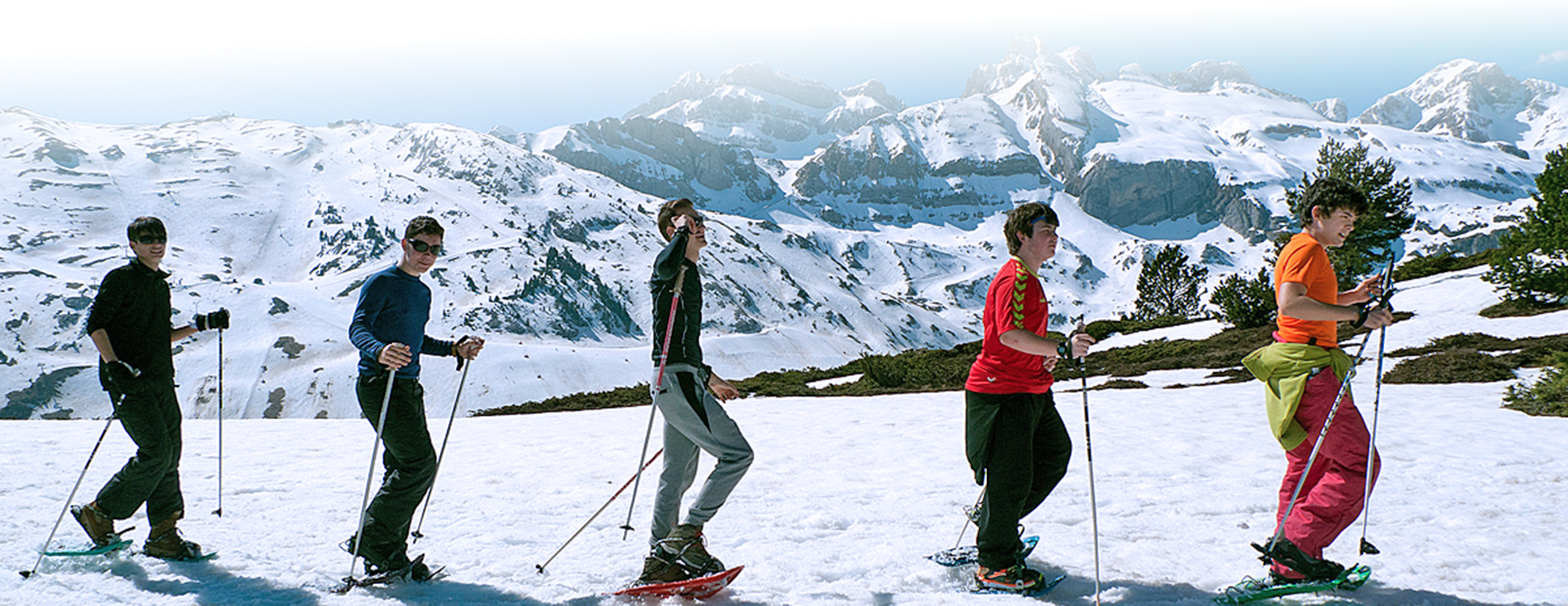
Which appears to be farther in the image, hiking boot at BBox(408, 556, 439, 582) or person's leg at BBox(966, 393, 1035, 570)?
hiking boot at BBox(408, 556, 439, 582)

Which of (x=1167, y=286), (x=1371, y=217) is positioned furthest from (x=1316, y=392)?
(x=1167, y=286)

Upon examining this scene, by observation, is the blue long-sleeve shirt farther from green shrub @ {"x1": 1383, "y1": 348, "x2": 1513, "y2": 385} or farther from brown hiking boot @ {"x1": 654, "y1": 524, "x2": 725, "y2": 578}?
green shrub @ {"x1": 1383, "y1": 348, "x2": 1513, "y2": 385}

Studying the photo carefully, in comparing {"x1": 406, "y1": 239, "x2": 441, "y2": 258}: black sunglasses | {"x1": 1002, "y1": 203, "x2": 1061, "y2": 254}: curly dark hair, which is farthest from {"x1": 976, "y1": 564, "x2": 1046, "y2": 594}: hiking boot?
{"x1": 406, "y1": 239, "x2": 441, "y2": 258}: black sunglasses

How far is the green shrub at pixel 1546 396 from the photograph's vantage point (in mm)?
10250

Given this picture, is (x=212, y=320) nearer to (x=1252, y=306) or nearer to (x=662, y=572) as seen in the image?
(x=662, y=572)

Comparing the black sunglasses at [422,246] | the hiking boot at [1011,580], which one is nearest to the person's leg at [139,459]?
the black sunglasses at [422,246]

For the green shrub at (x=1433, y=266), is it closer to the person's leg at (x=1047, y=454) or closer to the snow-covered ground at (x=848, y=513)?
the snow-covered ground at (x=848, y=513)

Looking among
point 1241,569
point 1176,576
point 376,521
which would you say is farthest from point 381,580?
point 1241,569

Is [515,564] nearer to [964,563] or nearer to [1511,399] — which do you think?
[964,563]

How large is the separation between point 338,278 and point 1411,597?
560 feet

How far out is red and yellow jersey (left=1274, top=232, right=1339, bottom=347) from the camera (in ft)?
14.0

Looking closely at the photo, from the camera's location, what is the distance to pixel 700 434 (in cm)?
464

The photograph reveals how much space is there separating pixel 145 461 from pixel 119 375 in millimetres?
623

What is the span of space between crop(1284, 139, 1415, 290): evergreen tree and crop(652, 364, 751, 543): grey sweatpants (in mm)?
30533
